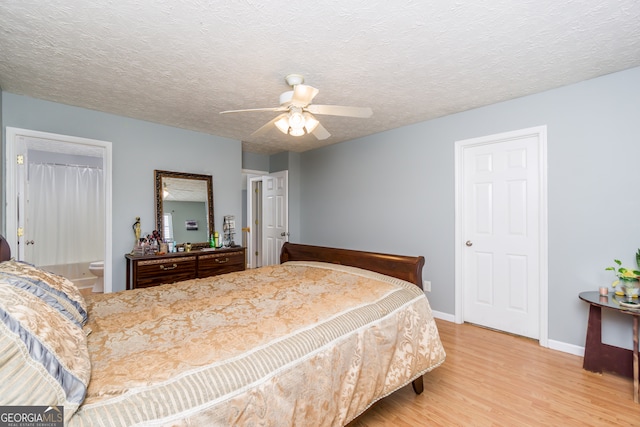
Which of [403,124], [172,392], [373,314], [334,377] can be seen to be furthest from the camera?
[403,124]

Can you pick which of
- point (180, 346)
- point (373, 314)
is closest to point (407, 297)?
point (373, 314)

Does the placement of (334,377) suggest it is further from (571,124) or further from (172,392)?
(571,124)

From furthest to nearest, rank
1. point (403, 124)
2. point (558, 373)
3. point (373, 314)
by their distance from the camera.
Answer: point (403, 124) → point (558, 373) → point (373, 314)

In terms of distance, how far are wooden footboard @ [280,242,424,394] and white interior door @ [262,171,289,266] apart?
1897 millimetres

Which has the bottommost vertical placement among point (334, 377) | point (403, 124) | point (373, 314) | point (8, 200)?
point (334, 377)

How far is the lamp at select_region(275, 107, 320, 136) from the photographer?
2213mm

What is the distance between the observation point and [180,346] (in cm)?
121

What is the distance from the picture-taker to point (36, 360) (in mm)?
834

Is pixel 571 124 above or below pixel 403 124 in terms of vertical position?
below

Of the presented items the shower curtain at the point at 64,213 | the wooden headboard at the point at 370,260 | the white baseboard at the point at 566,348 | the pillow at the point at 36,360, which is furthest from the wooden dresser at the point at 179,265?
the white baseboard at the point at 566,348

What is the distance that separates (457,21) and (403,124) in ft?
6.65

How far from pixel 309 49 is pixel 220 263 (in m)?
2.84

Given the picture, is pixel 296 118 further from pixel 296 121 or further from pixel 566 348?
pixel 566 348

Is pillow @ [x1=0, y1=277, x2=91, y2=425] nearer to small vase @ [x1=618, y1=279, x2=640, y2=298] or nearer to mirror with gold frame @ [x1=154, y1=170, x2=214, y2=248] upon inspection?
mirror with gold frame @ [x1=154, y1=170, x2=214, y2=248]
